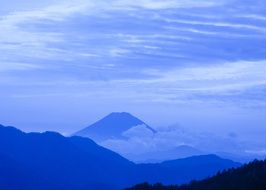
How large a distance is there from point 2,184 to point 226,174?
14474 centimetres

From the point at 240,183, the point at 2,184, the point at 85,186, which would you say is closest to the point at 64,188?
the point at 85,186

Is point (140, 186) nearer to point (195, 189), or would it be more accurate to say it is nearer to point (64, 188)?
point (195, 189)

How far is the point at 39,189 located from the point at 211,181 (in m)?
142

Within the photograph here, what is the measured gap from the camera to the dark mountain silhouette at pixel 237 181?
4231 centimetres

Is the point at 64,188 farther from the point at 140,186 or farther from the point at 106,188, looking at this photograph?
the point at 140,186

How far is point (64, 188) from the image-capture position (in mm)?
197750

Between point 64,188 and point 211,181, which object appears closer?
point 211,181

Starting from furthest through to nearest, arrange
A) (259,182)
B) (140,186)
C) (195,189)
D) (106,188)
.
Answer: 1. (106,188)
2. (140,186)
3. (195,189)
4. (259,182)

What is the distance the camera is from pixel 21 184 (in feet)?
639

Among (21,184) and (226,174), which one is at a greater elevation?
(226,174)

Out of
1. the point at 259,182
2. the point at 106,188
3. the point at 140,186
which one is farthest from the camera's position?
the point at 106,188

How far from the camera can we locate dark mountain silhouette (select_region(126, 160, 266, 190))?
42.3 meters

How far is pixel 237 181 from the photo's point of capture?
4566 cm

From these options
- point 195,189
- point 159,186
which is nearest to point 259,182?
point 195,189
